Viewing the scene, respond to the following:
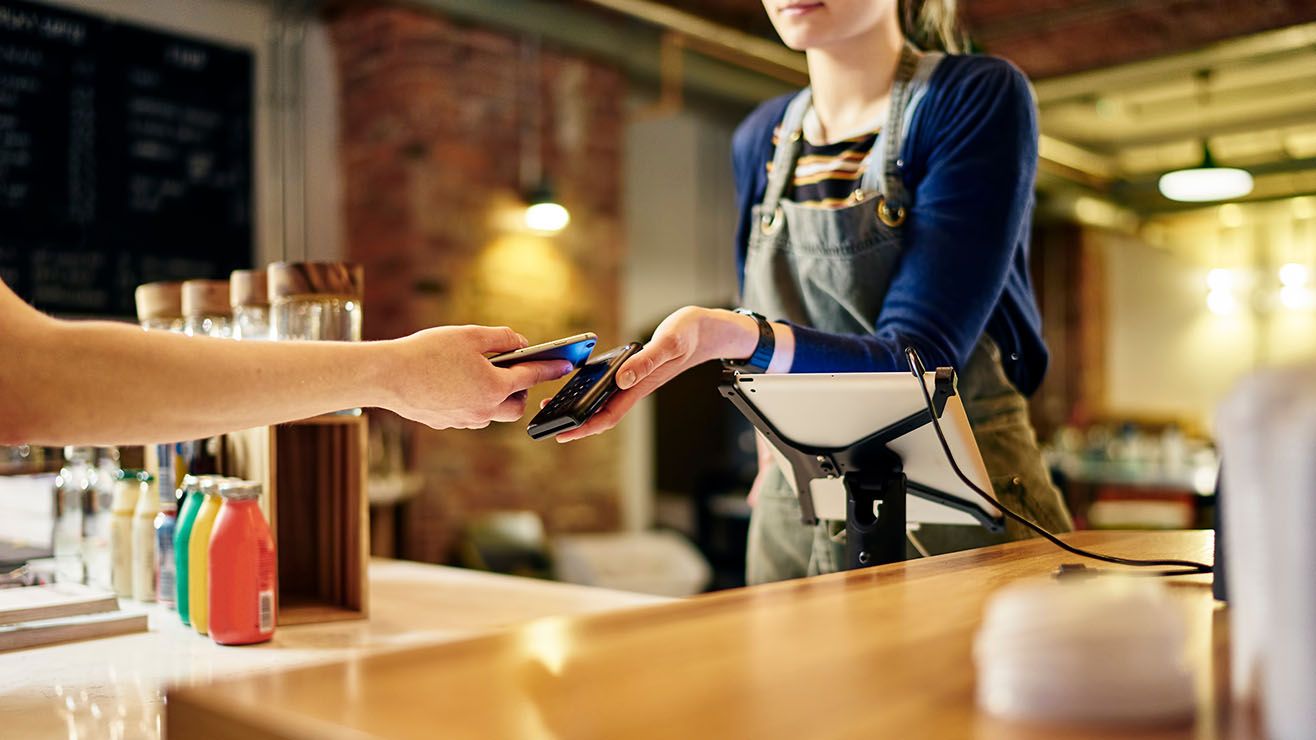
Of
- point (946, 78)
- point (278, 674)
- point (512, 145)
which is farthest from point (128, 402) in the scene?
point (512, 145)

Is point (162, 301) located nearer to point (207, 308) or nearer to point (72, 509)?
point (207, 308)

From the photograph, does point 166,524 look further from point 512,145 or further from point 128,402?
point 512,145

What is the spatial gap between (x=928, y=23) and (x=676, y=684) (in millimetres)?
1380

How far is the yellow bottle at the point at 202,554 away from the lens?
4.71ft

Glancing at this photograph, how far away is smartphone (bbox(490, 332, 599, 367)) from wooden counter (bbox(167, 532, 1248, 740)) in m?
0.55

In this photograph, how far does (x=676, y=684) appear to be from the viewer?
21.6 inches

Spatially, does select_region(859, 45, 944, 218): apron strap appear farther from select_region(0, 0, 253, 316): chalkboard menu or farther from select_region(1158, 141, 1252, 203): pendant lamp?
select_region(1158, 141, 1252, 203): pendant lamp

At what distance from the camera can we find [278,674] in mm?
571

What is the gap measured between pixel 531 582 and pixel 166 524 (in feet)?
2.01

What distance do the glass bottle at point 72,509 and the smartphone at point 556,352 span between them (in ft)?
2.90

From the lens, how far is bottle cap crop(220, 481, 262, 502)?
138 centimetres

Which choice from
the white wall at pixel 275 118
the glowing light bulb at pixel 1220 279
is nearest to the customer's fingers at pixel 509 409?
the white wall at pixel 275 118

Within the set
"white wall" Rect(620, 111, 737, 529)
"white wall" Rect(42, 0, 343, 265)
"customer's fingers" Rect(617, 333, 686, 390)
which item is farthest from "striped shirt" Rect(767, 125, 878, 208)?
"white wall" Rect(620, 111, 737, 529)

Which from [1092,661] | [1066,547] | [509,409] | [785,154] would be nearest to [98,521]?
[509,409]
